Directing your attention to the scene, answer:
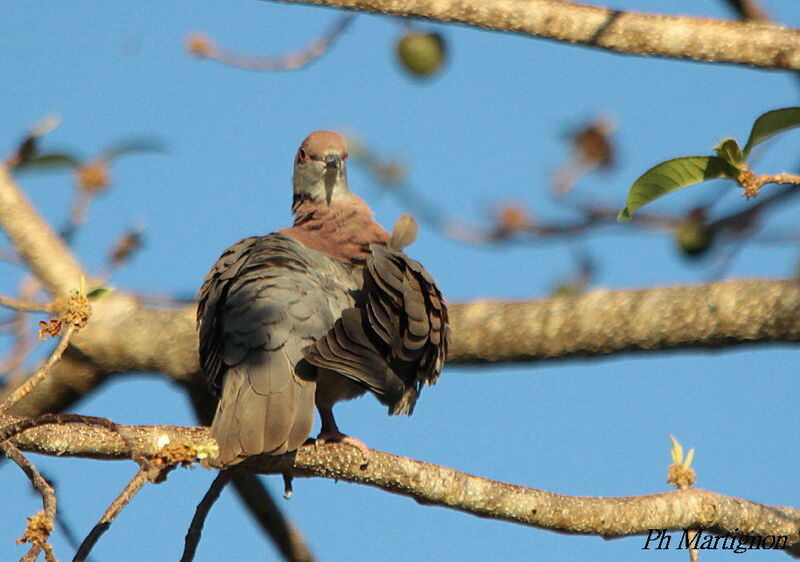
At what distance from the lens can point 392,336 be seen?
3480mm

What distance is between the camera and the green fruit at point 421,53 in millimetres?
4723

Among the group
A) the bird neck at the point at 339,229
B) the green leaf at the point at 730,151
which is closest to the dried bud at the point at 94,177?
the bird neck at the point at 339,229

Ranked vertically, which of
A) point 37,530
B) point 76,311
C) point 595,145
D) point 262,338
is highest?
point 595,145

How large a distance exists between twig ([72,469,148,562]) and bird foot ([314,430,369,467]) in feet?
2.73

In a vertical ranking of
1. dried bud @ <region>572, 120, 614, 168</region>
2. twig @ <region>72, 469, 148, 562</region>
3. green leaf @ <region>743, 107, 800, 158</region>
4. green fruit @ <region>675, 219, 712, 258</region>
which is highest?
dried bud @ <region>572, 120, 614, 168</region>

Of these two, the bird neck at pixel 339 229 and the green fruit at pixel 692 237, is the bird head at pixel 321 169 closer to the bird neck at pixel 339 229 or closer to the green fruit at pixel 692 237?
the bird neck at pixel 339 229

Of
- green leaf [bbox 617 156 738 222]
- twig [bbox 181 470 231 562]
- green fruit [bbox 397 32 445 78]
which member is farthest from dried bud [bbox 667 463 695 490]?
green fruit [bbox 397 32 445 78]

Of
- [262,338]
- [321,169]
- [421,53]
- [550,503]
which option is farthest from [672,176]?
[321,169]

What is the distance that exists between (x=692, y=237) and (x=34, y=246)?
2.64 meters

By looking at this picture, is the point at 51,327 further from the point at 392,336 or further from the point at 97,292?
the point at 392,336

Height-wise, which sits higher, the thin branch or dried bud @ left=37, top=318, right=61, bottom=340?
the thin branch

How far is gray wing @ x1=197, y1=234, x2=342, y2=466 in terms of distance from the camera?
3193 mm

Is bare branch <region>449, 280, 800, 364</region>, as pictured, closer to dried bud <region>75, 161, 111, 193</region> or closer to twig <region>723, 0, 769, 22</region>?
twig <region>723, 0, 769, 22</region>

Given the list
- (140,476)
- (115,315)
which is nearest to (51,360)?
(140,476)
